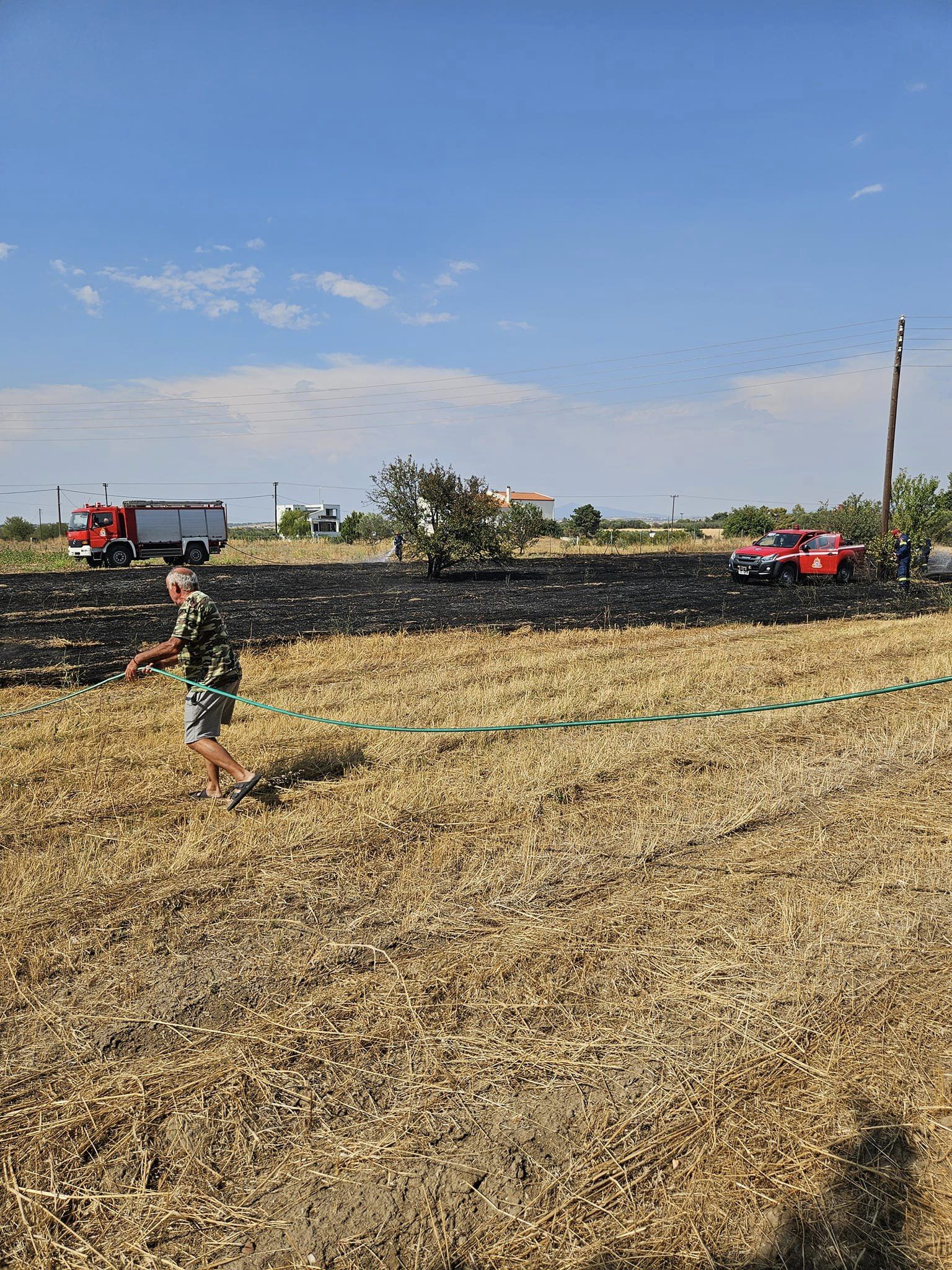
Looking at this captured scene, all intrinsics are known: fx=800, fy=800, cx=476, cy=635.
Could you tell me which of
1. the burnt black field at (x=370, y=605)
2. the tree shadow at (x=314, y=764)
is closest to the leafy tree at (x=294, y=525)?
the burnt black field at (x=370, y=605)

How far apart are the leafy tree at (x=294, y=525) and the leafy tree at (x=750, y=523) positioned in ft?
142

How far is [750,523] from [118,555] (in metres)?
45.3

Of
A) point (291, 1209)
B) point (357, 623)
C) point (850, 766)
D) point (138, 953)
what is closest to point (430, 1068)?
point (291, 1209)

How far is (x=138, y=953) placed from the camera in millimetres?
3812

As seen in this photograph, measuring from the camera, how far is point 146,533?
119 ft

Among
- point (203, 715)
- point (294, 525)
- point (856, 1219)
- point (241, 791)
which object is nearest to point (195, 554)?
point (203, 715)

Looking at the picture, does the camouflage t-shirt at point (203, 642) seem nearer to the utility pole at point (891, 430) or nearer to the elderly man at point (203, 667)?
the elderly man at point (203, 667)

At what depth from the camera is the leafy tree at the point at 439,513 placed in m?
30.2

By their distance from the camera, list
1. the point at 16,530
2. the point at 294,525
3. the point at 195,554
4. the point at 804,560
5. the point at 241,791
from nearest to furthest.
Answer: the point at 241,791 → the point at 804,560 → the point at 195,554 → the point at 16,530 → the point at 294,525

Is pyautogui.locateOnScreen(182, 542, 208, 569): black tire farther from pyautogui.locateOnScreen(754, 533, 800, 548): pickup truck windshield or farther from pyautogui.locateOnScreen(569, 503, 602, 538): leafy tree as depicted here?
pyautogui.locateOnScreen(569, 503, 602, 538): leafy tree

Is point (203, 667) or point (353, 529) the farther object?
point (353, 529)

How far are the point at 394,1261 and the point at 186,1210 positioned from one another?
A: 26.2 inches

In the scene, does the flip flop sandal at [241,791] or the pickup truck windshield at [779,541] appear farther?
the pickup truck windshield at [779,541]

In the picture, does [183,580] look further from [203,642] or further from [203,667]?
[203,667]
